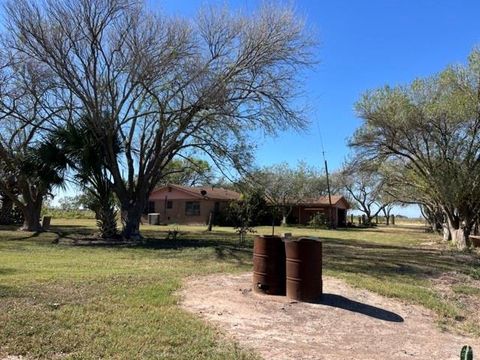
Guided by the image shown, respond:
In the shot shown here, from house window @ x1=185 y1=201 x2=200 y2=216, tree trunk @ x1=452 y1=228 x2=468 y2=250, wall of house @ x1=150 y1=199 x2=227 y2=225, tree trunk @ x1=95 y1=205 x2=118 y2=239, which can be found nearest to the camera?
tree trunk @ x1=95 y1=205 x2=118 y2=239

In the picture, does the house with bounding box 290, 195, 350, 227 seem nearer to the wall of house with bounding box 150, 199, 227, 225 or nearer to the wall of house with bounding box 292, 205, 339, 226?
the wall of house with bounding box 292, 205, 339, 226

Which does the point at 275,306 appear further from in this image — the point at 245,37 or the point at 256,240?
the point at 245,37

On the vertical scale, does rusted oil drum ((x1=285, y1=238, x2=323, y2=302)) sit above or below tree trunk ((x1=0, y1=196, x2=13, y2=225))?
below

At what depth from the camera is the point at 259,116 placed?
1939 centimetres

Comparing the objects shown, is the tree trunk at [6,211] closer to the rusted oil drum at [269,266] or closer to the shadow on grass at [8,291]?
the shadow on grass at [8,291]

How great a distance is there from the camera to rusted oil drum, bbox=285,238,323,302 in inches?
297

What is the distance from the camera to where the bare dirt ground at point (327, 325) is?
5617mm

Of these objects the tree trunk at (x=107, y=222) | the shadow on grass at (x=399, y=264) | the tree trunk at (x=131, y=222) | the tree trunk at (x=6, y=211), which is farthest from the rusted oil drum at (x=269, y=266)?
the tree trunk at (x=6, y=211)

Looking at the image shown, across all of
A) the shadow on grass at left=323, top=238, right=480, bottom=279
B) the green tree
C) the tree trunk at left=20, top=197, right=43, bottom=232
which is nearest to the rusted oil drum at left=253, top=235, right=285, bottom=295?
the shadow on grass at left=323, top=238, right=480, bottom=279

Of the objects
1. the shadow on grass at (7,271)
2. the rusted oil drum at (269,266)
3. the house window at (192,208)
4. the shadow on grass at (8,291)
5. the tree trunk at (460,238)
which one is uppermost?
the house window at (192,208)

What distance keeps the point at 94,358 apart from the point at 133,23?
14.0 meters

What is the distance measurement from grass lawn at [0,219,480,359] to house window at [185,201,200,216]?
87.7 ft

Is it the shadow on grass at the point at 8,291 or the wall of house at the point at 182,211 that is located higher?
the wall of house at the point at 182,211

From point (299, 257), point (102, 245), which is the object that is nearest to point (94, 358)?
point (299, 257)
